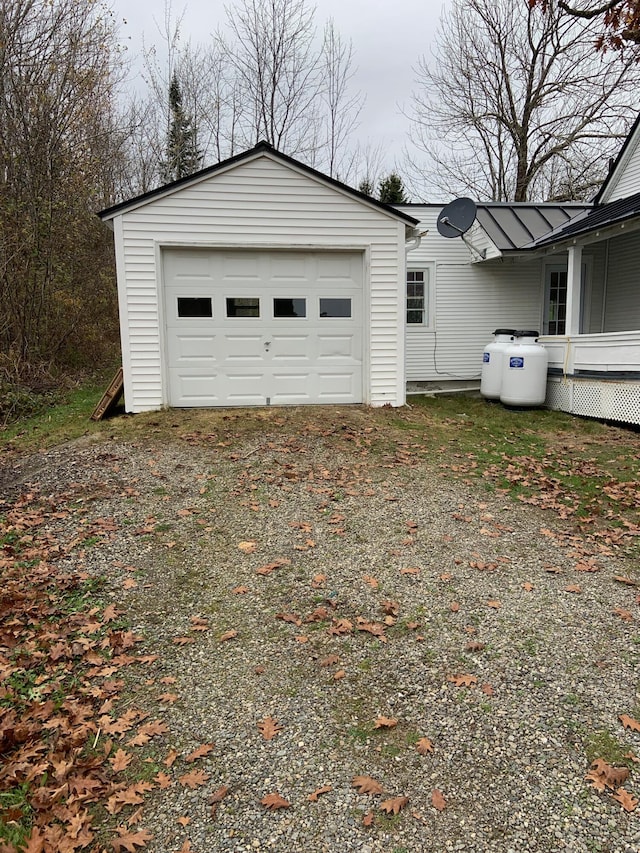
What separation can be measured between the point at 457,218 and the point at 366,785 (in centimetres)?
1163

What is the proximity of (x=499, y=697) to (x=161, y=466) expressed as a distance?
4.66m

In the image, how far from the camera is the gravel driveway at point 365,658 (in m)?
2.09

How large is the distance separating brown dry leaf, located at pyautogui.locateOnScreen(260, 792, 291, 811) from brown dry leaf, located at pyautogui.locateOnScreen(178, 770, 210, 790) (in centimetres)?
27

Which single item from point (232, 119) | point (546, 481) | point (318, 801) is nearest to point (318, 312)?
point (546, 481)

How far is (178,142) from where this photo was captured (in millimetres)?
20953

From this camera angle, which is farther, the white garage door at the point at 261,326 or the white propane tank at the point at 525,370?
the white propane tank at the point at 525,370

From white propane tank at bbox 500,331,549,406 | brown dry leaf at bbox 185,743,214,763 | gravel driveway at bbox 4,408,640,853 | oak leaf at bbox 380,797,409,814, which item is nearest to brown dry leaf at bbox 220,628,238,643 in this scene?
gravel driveway at bbox 4,408,640,853

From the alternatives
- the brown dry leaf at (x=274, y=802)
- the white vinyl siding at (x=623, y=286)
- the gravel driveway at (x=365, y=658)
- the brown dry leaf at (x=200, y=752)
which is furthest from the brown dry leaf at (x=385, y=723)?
the white vinyl siding at (x=623, y=286)

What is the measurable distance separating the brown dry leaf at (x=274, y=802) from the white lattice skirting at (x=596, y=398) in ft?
27.8

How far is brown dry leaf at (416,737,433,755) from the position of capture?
2399 mm

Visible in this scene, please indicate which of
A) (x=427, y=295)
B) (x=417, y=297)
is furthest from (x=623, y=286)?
(x=417, y=297)

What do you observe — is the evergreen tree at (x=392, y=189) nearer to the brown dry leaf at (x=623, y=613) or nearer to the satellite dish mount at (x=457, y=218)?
the satellite dish mount at (x=457, y=218)

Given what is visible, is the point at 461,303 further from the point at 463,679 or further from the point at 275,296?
the point at 463,679

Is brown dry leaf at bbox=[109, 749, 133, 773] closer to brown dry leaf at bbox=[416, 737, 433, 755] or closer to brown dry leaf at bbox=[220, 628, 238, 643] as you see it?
brown dry leaf at bbox=[220, 628, 238, 643]
